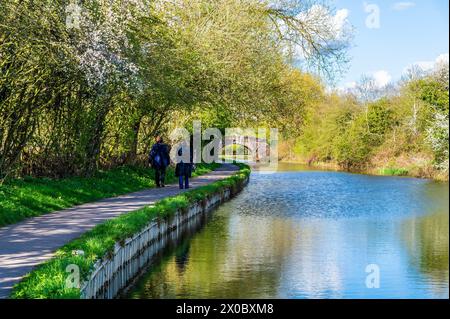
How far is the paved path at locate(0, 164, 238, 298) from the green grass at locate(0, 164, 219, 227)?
1.09ft

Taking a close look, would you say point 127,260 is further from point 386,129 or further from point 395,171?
point 386,129

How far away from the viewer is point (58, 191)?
18891mm

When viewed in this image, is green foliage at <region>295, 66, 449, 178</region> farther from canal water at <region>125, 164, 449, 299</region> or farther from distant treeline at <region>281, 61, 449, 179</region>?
canal water at <region>125, 164, 449, 299</region>

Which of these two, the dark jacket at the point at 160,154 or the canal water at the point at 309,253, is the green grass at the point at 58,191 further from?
the canal water at the point at 309,253

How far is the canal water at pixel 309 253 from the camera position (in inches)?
500

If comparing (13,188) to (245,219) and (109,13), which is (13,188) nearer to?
(109,13)

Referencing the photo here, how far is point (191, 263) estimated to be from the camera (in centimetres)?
1477

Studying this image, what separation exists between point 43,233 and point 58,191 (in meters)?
5.81

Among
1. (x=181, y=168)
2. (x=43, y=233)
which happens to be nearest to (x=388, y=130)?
(x=181, y=168)

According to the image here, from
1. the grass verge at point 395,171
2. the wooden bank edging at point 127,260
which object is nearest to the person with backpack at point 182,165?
the wooden bank edging at point 127,260

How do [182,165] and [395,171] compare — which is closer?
[182,165]

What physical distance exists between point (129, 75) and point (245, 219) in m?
6.63

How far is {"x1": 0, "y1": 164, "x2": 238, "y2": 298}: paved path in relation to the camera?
32.8 ft

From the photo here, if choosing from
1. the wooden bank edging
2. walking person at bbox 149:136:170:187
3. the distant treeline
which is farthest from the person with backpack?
the distant treeline
